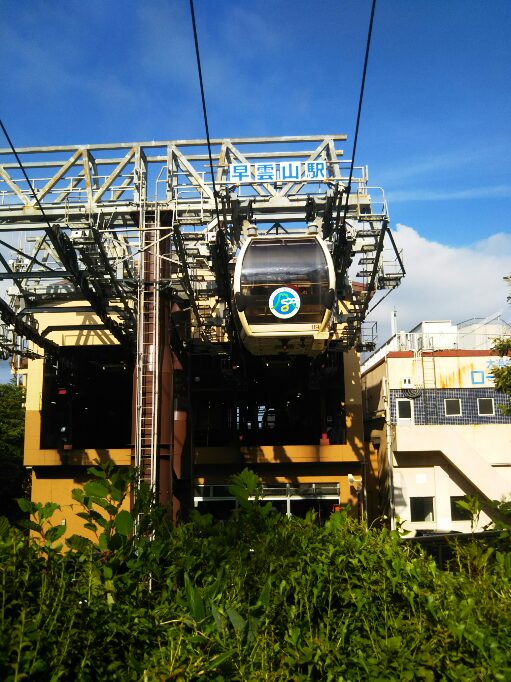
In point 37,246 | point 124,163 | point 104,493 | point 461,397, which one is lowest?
point 104,493

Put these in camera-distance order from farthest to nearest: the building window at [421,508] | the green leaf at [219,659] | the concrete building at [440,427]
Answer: the building window at [421,508], the concrete building at [440,427], the green leaf at [219,659]

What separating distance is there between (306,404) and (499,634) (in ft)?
102

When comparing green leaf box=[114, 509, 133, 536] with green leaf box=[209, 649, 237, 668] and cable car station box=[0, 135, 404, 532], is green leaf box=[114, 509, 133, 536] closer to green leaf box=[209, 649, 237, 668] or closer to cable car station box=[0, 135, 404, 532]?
green leaf box=[209, 649, 237, 668]

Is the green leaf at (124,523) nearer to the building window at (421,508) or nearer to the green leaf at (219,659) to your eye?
the green leaf at (219,659)

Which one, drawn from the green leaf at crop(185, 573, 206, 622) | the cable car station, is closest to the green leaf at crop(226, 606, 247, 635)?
the green leaf at crop(185, 573, 206, 622)

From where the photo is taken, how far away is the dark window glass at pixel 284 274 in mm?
15852

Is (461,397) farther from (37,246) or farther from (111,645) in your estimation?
(111,645)

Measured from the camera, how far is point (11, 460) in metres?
36.1

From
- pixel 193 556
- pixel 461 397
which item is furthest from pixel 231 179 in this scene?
pixel 461 397

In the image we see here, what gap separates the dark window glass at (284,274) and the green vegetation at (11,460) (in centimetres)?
2122

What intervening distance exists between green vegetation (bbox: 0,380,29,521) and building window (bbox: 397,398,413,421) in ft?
61.0

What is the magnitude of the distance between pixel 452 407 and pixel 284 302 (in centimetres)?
1666

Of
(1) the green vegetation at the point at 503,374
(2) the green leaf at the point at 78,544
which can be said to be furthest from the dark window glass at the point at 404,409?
(2) the green leaf at the point at 78,544

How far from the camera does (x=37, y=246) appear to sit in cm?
2028
